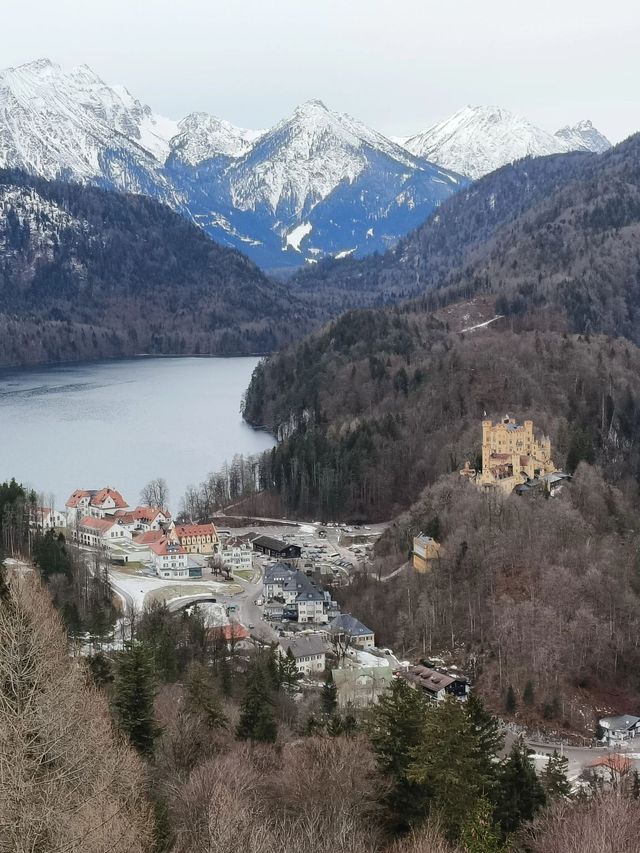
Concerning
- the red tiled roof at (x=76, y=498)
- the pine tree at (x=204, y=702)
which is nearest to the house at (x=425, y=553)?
the pine tree at (x=204, y=702)

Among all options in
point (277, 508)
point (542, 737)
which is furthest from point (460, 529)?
point (277, 508)

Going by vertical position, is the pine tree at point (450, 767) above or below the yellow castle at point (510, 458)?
below

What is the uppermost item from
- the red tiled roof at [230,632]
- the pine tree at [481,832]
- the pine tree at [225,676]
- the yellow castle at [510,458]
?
the yellow castle at [510,458]

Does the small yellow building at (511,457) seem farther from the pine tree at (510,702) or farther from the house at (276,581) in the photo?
the pine tree at (510,702)

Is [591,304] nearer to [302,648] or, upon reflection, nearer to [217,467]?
[217,467]

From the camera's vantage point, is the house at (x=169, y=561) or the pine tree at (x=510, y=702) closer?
the pine tree at (x=510, y=702)

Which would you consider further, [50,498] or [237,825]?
[50,498]
